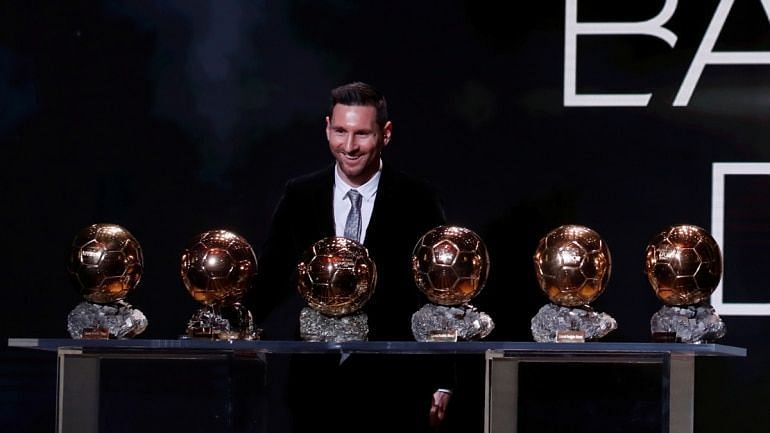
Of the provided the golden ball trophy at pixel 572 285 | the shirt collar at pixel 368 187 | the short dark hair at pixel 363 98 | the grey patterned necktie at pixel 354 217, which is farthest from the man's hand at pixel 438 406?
the short dark hair at pixel 363 98

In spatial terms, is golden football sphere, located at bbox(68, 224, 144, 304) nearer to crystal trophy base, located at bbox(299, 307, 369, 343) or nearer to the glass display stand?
the glass display stand

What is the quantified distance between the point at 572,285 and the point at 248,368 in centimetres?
83

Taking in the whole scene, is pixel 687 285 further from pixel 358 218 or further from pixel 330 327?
pixel 358 218

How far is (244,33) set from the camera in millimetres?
4742

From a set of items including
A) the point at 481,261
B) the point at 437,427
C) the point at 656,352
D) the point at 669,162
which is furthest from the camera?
the point at 669,162

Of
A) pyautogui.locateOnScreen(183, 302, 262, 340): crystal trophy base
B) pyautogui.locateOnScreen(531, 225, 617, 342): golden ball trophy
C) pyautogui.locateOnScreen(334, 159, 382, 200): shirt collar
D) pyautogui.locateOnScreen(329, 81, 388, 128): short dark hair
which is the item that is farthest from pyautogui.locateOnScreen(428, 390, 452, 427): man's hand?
pyautogui.locateOnScreen(329, 81, 388, 128): short dark hair

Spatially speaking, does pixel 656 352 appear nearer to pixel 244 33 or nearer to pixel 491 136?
pixel 491 136

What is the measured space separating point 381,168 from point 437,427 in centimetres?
97

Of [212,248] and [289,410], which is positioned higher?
[212,248]

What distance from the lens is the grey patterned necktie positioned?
454 cm

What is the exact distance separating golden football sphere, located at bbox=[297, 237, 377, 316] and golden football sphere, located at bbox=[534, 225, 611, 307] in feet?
1.47

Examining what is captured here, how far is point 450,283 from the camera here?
12.1 feet

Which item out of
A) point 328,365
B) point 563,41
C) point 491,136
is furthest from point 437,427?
point 563,41

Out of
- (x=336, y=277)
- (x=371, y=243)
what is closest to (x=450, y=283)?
(x=336, y=277)
